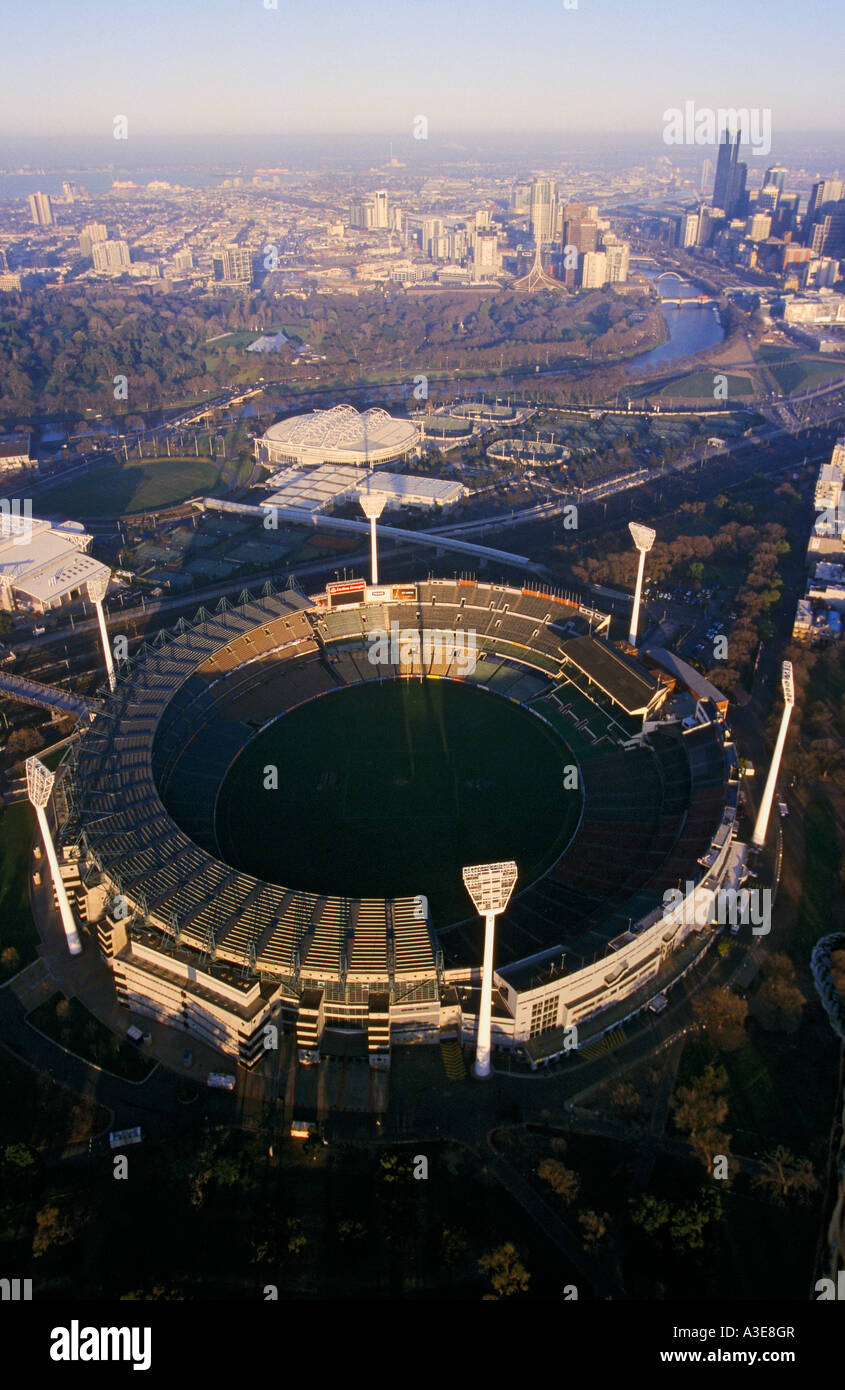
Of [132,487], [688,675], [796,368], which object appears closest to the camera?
[688,675]

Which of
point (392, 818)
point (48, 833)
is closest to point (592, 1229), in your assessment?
point (392, 818)

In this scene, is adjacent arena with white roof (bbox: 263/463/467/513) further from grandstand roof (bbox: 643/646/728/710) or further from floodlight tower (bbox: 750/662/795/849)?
floodlight tower (bbox: 750/662/795/849)

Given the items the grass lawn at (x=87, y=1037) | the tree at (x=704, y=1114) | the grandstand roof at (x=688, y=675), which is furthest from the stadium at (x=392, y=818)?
the tree at (x=704, y=1114)

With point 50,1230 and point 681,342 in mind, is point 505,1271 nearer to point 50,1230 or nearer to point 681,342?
point 50,1230

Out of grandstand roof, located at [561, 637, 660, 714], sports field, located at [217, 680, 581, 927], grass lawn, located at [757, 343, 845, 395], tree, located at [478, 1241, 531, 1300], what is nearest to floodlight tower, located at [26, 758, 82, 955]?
sports field, located at [217, 680, 581, 927]

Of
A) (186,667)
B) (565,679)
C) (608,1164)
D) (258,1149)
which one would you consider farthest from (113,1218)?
(565,679)

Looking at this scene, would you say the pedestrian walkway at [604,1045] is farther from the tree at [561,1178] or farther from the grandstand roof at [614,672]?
the grandstand roof at [614,672]
